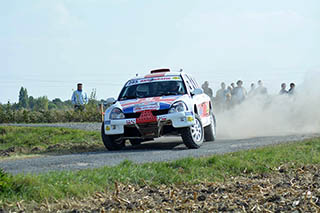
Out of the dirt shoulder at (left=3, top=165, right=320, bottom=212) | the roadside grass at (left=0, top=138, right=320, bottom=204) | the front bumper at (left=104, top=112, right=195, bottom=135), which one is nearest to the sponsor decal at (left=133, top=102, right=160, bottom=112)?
the front bumper at (left=104, top=112, right=195, bottom=135)

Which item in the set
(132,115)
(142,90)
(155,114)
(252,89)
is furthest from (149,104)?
(252,89)

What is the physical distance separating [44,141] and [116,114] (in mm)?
5411

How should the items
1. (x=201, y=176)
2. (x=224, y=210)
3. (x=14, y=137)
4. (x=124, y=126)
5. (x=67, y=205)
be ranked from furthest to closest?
(x=14, y=137) → (x=124, y=126) → (x=201, y=176) → (x=67, y=205) → (x=224, y=210)

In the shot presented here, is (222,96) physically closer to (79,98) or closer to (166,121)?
(79,98)

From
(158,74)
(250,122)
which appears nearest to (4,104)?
(250,122)

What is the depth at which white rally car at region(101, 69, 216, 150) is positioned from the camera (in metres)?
11.4

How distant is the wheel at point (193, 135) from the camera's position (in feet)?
37.6

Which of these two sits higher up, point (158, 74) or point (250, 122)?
point (158, 74)

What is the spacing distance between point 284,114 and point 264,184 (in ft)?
49.0

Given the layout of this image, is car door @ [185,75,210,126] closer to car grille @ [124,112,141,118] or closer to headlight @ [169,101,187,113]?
headlight @ [169,101,187,113]

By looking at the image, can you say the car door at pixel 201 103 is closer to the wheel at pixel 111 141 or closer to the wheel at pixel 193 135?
the wheel at pixel 193 135

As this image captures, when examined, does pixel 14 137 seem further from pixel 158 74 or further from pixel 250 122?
pixel 250 122

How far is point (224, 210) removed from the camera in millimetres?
4781

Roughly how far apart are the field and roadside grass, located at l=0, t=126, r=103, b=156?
5.59m
